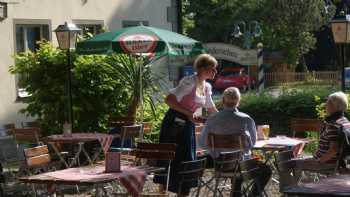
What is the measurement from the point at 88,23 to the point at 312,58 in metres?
39.4

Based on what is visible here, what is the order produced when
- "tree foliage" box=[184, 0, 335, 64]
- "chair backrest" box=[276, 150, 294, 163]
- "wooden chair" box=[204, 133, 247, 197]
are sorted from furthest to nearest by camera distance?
1. "tree foliage" box=[184, 0, 335, 64]
2. "wooden chair" box=[204, 133, 247, 197]
3. "chair backrest" box=[276, 150, 294, 163]

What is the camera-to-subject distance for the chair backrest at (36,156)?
8.26 meters

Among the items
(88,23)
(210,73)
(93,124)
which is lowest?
(93,124)

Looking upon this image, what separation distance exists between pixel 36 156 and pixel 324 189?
11.8ft

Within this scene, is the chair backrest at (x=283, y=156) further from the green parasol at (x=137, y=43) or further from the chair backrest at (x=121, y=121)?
the chair backrest at (x=121, y=121)

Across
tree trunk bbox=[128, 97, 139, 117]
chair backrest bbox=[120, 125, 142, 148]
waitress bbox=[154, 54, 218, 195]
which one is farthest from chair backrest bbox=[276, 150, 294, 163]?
tree trunk bbox=[128, 97, 139, 117]

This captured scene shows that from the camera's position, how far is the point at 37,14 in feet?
55.9

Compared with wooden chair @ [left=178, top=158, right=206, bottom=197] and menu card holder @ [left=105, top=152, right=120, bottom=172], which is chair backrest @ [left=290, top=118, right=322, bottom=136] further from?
menu card holder @ [left=105, top=152, right=120, bottom=172]

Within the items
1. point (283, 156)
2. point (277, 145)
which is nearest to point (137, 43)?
point (277, 145)

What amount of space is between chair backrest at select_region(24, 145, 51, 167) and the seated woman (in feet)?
8.93

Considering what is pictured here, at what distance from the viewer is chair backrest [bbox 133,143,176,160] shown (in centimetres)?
791

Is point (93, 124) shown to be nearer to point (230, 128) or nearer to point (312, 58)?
point (230, 128)

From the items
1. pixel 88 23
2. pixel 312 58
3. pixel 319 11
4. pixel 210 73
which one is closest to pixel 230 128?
pixel 210 73

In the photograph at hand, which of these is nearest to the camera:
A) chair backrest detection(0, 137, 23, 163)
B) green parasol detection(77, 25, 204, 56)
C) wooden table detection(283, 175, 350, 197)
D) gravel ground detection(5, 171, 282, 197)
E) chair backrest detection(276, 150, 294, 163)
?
wooden table detection(283, 175, 350, 197)
